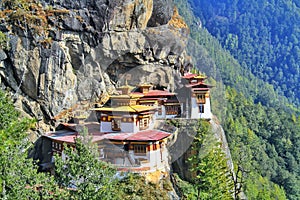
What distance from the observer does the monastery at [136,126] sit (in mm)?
21781

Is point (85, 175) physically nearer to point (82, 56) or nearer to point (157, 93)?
point (82, 56)

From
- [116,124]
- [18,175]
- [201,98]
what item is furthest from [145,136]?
[18,175]

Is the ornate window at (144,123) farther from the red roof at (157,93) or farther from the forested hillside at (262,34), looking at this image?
the forested hillside at (262,34)

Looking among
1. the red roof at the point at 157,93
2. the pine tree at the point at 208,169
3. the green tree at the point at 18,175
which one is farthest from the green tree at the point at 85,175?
the red roof at the point at 157,93

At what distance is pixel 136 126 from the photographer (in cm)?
2386

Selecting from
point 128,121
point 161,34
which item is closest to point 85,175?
point 128,121

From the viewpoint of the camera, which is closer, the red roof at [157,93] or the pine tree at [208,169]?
the pine tree at [208,169]

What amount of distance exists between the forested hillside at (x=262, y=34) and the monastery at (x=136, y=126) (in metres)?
109

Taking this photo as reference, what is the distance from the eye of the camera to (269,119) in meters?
62.3

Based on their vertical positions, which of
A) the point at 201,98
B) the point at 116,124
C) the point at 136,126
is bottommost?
the point at 136,126

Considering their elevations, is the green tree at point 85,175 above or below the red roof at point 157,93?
below

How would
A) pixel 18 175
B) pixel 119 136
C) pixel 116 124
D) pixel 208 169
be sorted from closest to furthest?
pixel 18 175 → pixel 208 169 → pixel 119 136 → pixel 116 124

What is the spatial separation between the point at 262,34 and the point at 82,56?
156 metres

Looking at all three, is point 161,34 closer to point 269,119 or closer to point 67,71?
point 67,71
